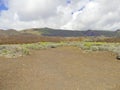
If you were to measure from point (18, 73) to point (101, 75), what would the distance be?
17.1 feet

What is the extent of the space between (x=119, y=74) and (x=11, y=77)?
697cm

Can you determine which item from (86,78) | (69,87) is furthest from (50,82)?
(86,78)

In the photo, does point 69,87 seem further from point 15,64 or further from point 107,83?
point 15,64

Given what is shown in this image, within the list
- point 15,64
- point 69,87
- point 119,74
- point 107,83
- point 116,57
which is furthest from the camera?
point 116,57

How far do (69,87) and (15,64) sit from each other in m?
6.87

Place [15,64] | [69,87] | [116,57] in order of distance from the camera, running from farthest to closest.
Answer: [116,57] < [15,64] < [69,87]

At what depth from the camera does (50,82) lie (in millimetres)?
14375

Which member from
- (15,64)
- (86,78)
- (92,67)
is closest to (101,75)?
(86,78)

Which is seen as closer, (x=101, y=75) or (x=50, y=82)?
(x=50, y=82)

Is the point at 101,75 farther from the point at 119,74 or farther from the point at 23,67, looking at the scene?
the point at 23,67

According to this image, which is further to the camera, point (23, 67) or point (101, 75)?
point (23, 67)

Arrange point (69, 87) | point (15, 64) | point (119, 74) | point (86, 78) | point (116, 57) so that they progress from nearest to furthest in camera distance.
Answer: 1. point (69, 87)
2. point (86, 78)
3. point (119, 74)
4. point (15, 64)
5. point (116, 57)

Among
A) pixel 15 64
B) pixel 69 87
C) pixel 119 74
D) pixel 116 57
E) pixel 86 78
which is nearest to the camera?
pixel 69 87

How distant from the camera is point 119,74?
674 inches
